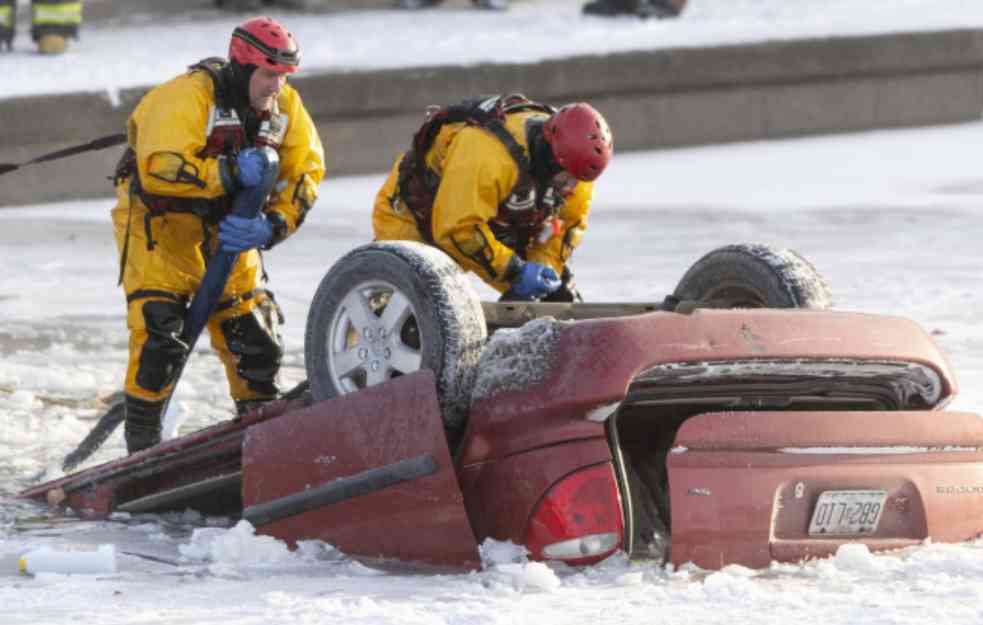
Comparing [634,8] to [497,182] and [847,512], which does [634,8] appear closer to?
[497,182]

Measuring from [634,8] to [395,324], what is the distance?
12511mm

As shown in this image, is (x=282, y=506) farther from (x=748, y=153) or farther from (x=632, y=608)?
(x=748, y=153)

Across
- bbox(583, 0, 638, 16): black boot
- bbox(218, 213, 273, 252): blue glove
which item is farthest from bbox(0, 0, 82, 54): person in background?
bbox(218, 213, 273, 252): blue glove

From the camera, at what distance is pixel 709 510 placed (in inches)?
200

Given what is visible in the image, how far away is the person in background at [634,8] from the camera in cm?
1777

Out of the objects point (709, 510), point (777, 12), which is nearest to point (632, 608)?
point (709, 510)

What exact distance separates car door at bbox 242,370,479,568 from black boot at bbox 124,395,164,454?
5.13ft

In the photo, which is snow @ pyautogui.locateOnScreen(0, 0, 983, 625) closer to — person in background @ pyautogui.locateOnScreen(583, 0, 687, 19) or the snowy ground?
the snowy ground

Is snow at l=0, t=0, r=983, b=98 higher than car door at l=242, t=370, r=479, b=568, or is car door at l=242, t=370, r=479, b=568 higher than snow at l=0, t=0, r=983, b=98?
car door at l=242, t=370, r=479, b=568

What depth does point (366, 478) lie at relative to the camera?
5.31 meters

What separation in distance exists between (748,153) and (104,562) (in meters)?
10.9

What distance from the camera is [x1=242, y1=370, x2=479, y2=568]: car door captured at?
17.1 ft

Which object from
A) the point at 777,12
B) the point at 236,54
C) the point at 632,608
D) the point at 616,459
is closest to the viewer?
the point at 632,608

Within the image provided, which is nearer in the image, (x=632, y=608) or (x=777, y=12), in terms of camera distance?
(x=632, y=608)
